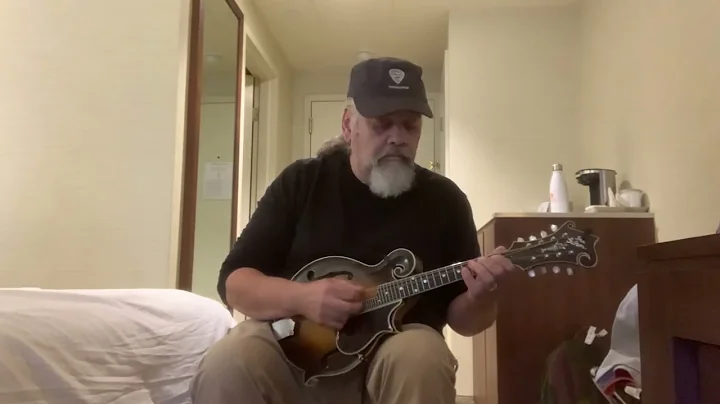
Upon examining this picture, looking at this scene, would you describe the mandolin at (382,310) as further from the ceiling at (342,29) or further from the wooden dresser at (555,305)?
the ceiling at (342,29)

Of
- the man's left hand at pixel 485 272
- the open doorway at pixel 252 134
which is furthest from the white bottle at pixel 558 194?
the open doorway at pixel 252 134

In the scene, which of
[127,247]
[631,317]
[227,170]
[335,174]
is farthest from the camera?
[227,170]

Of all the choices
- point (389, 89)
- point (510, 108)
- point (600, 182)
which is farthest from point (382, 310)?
point (510, 108)

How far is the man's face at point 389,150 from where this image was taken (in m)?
1.29

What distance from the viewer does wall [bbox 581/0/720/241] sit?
1646mm

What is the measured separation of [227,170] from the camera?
2818 millimetres

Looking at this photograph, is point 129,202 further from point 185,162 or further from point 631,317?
point 631,317

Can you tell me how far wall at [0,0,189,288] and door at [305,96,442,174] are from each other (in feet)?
6.20

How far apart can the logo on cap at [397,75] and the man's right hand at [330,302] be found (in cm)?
44

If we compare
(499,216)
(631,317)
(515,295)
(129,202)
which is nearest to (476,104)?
(499,216)

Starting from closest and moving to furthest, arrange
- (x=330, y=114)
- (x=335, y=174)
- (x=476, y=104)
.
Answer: (x=335, y=174) → (x=476, y=104) → (x=330, y=114)

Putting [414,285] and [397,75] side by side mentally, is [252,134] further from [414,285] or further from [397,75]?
[414,285]

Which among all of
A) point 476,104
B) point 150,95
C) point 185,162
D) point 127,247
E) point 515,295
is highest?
point 476,104

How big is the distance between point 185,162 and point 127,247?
0.35 m
